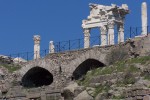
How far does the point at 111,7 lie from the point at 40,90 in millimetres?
9752

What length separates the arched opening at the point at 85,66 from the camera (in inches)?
1929

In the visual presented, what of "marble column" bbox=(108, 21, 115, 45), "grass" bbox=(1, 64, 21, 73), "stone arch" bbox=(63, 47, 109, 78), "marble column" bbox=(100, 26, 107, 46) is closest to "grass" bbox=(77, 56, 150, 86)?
"stone arch" bbox=(63, 47, 109, 78)

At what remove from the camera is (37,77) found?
5469 cm

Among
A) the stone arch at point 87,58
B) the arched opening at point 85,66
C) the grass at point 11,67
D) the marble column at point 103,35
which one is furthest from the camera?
the marble column at point 103,35

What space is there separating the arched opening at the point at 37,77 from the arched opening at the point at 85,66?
9.69 feet

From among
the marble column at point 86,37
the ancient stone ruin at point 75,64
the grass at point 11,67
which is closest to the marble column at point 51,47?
the ancient stone ruin at point 75,64

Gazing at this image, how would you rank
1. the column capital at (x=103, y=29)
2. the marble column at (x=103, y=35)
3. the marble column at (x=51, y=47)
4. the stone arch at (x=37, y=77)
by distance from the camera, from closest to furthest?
the stone arch at (x=37, y=77), the marble column at (x=103, y=35), the column capital at (x=103, y=29), the marble column at (x=51, y=47)

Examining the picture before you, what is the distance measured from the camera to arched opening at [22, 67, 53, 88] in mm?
52688

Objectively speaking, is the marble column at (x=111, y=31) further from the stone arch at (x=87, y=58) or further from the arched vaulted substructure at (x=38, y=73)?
the arched vaulted substructure at (x=38, y=73)

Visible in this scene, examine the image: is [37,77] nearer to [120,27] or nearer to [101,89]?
[120,27]

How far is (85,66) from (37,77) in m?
5.89

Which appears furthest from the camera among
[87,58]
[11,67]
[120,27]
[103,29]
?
[120,27]

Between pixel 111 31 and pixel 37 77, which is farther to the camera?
pixel 37 77

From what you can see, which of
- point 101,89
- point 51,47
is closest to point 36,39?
point 51,47
